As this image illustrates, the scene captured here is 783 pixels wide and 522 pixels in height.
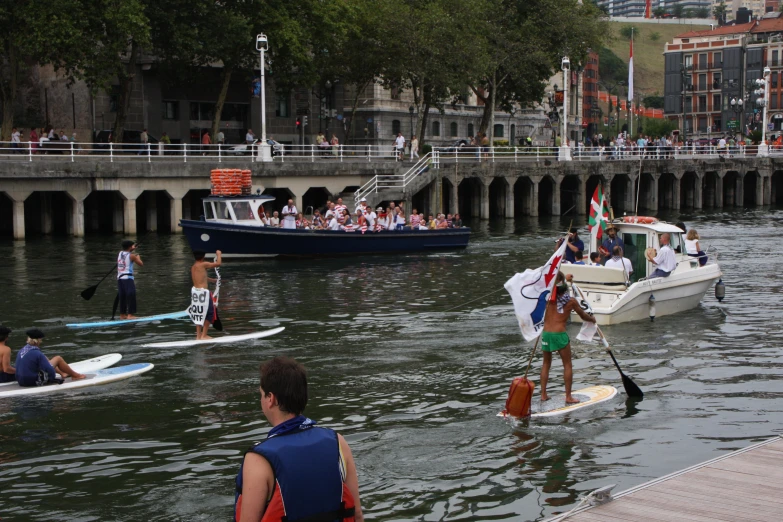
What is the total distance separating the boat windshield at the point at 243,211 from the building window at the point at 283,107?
116 feet

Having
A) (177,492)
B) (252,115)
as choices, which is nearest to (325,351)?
(177,492)

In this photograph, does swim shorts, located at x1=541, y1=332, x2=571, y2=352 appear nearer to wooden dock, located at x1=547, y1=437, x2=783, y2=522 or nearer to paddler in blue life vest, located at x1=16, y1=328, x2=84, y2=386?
wooden dock, located at x1=547, y1=437, x2=783, y2=522

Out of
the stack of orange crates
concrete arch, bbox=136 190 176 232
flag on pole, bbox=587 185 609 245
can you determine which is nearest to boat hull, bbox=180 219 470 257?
the stack of orange crates

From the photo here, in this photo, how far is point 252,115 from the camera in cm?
7106

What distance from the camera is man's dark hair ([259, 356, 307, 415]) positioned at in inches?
235

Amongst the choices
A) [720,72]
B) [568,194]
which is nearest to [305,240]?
[568,194]

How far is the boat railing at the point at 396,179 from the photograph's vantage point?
49.5m

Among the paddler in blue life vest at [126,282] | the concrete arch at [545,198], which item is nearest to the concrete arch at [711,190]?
the concrete arch at [545,198]

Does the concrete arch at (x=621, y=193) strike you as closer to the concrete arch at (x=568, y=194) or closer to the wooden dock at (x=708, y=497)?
the concrete arch at (x=568, y=194)

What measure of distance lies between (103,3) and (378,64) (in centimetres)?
1903

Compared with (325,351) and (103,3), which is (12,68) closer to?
(103,3)

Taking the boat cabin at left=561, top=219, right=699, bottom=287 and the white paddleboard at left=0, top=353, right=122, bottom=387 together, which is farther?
the boat cabin at left=561, top=219, right=699, bottom=287

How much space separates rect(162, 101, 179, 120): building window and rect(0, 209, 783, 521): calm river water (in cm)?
3788

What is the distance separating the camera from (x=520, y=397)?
14.3 meters
